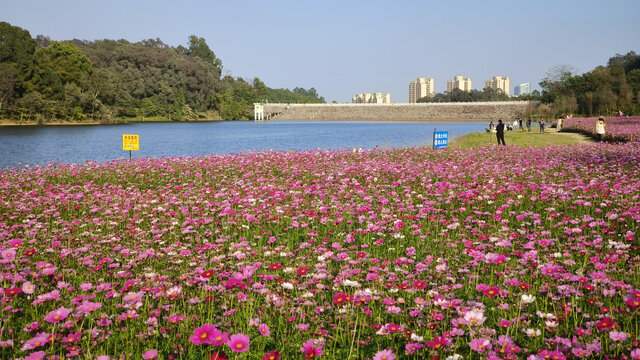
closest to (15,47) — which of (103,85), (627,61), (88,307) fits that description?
(103,85)

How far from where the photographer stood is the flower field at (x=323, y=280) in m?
2.58

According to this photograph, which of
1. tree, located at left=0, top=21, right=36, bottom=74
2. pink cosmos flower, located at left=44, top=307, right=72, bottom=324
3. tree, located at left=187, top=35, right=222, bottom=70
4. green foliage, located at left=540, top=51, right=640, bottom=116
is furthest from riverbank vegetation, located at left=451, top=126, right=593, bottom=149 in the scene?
tree, located at left=187, top=35, right=222, bottom=70

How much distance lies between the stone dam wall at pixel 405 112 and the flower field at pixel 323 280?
116471 millimetres

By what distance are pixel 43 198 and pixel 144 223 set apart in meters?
2.95

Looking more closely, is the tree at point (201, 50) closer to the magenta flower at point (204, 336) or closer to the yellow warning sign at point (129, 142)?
the yellow warning sign at point (129, 142)

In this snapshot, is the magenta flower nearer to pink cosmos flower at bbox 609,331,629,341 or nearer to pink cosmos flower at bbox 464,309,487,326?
pink cosmos flower at bbox 464,309,487,326

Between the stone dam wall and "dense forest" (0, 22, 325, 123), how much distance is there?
14.2 m

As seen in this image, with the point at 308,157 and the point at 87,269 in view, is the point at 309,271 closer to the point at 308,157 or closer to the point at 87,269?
the point at 87,269

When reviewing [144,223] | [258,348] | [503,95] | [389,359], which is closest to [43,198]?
[144,223]

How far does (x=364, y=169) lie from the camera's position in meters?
10.6

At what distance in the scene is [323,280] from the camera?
3568 mm

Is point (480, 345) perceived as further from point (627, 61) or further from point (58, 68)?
point (627, 61)

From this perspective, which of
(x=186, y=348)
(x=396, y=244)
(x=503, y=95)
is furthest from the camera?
(x=503, y=95)

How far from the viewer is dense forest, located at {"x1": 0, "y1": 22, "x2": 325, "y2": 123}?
2350 inches
